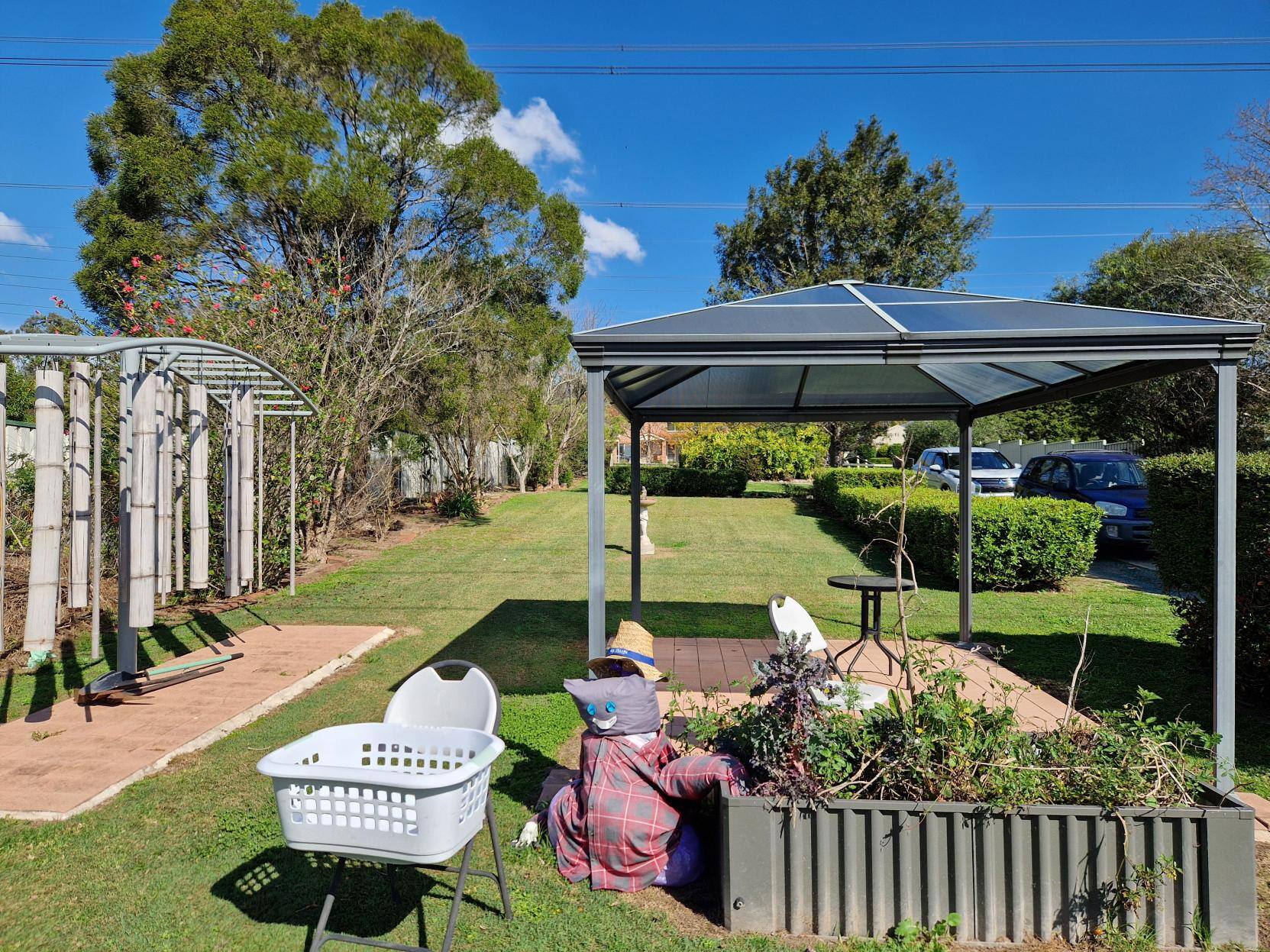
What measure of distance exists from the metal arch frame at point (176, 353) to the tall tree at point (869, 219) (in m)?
18.9

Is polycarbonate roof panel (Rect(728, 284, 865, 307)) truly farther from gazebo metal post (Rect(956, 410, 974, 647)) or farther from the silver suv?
the silver suv

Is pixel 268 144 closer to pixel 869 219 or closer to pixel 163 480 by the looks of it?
pixel 163 480

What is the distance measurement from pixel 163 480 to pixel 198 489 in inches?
20.5

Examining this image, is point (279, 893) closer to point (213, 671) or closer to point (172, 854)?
point (172, 854)

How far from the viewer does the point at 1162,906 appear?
262cm

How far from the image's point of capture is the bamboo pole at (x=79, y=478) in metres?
4.54

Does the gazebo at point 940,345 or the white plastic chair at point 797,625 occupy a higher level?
the gazebo at point 940,345

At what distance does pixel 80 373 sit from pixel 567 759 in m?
3.89

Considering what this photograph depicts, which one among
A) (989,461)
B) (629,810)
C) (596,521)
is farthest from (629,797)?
(989,461)

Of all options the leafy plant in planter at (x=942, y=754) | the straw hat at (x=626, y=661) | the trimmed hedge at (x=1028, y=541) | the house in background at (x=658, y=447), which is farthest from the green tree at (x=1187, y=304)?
the house in background at (x=658, y=447)

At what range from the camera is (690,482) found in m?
24.1

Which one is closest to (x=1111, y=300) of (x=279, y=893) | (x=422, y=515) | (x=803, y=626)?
(x=422, y=515)

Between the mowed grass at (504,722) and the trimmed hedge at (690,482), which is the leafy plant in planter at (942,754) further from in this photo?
the trimmed hedge at (690,482)

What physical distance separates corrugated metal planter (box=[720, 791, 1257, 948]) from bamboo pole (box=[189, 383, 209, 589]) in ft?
15.1
